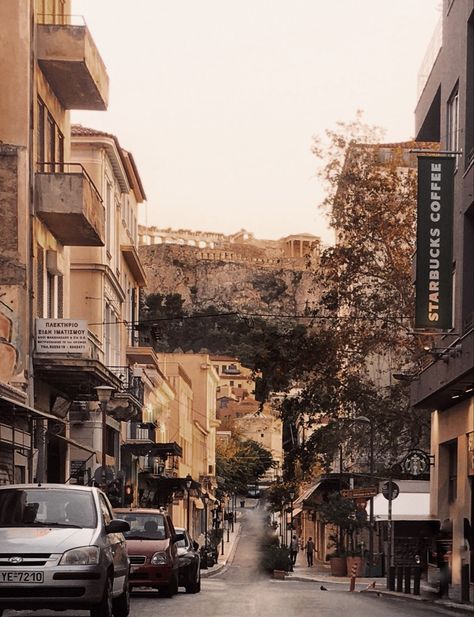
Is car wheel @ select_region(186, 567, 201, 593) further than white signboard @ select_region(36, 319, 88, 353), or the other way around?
white signboard @ select_region(36, 319, 88, 353)

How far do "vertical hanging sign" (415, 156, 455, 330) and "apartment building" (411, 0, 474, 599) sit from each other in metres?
0.29

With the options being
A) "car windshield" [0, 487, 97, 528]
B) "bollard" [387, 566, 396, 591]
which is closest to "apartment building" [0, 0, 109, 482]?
"bollard" [387, 566, 396, 591]

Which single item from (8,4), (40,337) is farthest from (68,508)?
(8,4)

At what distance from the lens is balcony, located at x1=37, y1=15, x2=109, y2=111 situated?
31.3 meters

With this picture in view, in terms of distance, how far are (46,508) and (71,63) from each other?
1772cm

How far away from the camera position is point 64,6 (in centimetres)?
3584

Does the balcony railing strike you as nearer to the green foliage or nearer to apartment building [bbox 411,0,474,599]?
apartment building [bbox 411,0,474,599]

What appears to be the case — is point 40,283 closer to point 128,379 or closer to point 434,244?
point 434,244

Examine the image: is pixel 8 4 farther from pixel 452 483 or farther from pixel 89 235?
pixel 452 483

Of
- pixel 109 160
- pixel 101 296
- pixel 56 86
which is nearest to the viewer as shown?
pixel 56 86

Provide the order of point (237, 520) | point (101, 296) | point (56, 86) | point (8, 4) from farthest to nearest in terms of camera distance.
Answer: point (237, 520) < point (101, 296) < point (56, 86) < point (8, 4)

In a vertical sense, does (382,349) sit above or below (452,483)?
above

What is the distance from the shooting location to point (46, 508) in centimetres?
1595

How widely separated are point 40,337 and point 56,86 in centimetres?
692
